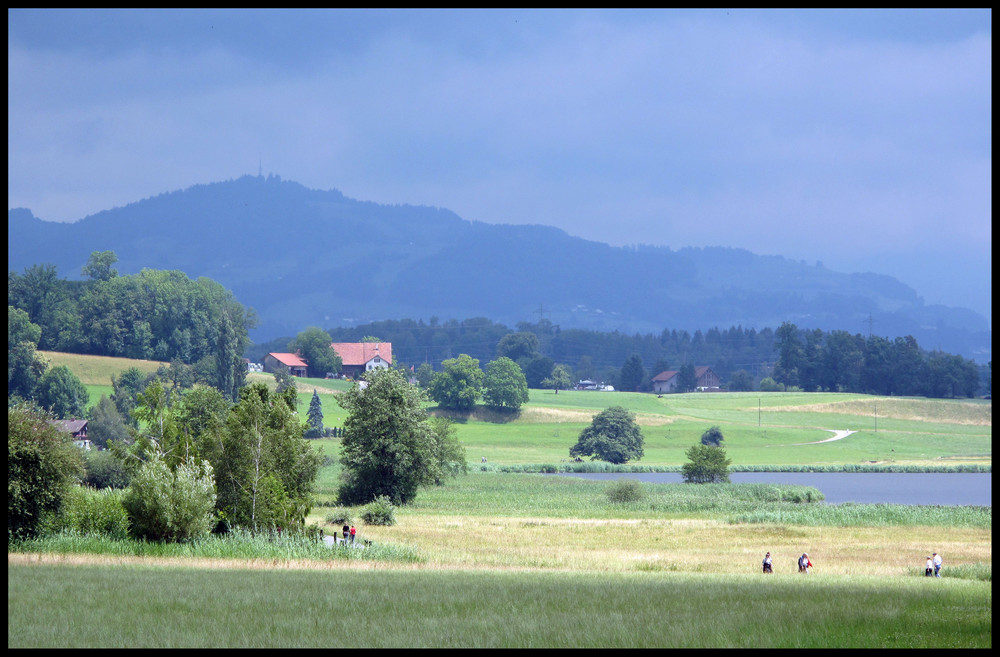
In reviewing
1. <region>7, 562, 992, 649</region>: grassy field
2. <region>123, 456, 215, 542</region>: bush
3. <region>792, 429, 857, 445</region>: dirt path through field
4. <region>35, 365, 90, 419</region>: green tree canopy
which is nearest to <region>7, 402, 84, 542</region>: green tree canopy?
<region>123, 456, 215, 542</region>: bush

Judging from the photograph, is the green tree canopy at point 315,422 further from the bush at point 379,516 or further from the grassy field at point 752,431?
the bush at point 379,516

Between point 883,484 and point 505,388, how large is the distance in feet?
284

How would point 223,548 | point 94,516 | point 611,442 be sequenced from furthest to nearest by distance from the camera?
point 611,442 → point 94,516 → point 223,548

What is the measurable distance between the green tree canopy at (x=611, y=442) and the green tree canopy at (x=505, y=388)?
4296 centimetres

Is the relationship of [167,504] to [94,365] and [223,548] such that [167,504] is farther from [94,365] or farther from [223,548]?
[94,365]

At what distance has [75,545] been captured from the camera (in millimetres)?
36312

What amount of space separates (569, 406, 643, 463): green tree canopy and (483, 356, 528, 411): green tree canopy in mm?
42961

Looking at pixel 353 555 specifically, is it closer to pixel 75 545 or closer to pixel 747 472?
pixel 75 545

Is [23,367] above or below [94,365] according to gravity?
below

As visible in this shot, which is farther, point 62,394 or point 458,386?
point 458,386

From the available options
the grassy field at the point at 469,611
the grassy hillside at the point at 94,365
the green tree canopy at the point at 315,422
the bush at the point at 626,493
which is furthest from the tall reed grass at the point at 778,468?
the grassy hillside at the point at 94,365

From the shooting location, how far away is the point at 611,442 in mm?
135000

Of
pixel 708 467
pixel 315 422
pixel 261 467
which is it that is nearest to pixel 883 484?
pixel 708 467

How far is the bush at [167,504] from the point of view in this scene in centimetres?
3722
